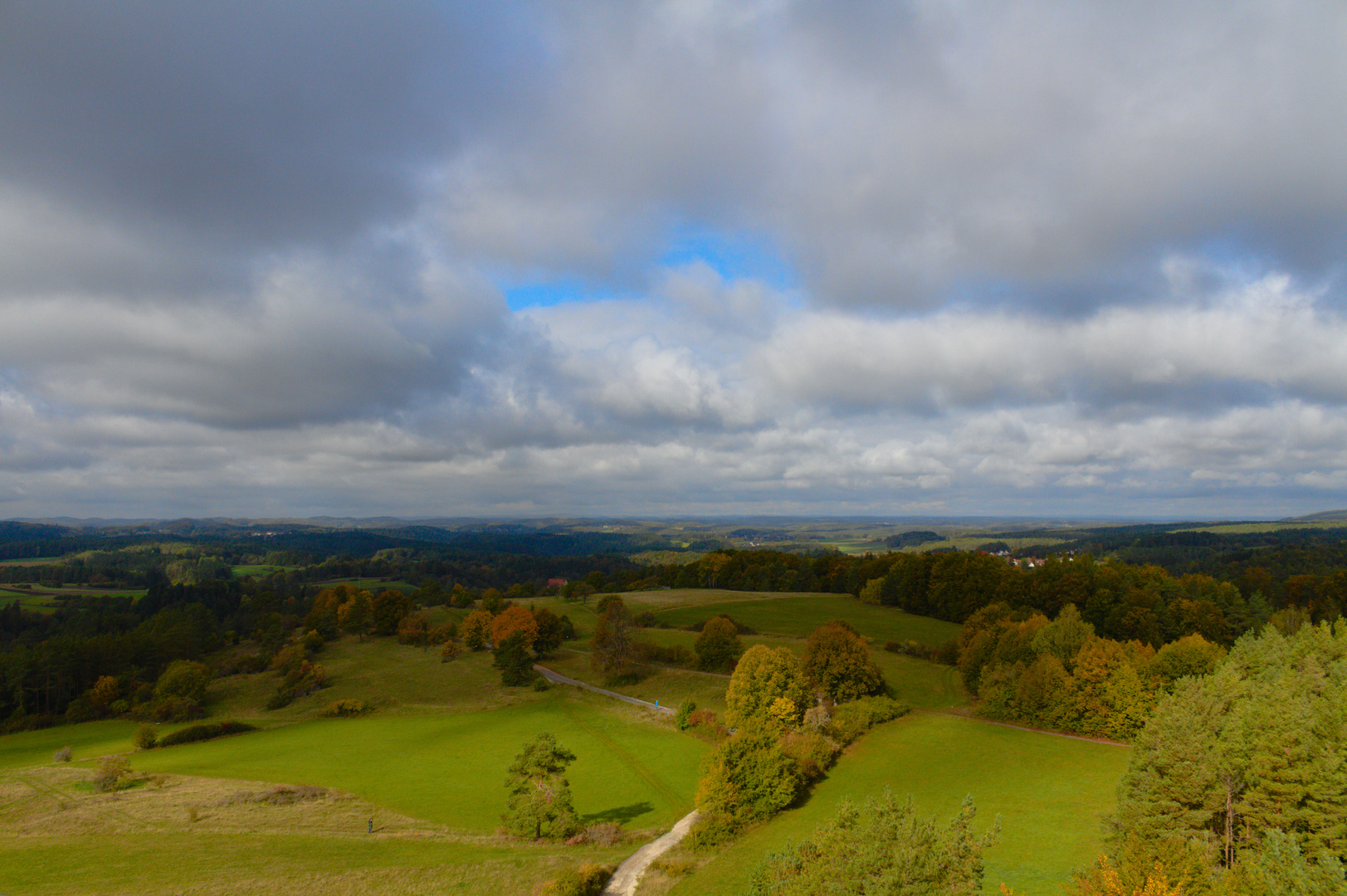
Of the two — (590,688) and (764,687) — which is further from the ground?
(764,687)

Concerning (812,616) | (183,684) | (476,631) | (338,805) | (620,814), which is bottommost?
(183,684)

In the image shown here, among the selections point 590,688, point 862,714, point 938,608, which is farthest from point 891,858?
point 938,608

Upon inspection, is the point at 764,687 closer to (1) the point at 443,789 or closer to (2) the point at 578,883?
(2) the point at 578,883

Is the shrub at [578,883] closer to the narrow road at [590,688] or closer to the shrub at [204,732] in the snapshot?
the narrow road at [590,688]

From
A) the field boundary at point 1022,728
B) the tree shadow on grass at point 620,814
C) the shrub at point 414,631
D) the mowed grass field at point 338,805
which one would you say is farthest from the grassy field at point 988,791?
the shrub at point 414,631

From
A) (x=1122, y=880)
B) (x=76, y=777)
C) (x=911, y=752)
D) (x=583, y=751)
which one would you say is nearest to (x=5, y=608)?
(x=76, y=777)

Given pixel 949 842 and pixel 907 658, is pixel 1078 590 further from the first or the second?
pixel 949 842
